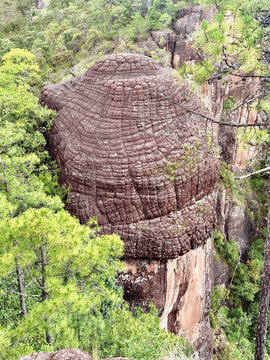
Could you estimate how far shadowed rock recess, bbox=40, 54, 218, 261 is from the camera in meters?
10.1

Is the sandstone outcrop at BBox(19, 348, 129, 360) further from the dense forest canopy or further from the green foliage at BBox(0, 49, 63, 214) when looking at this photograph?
the green foliage at BBox(0, 49, 63, 214)

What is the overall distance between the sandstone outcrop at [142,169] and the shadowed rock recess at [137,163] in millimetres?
33

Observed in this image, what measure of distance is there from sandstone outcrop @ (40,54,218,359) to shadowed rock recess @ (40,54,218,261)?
33 millimetres

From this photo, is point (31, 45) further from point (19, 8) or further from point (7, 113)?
point (7, 113)

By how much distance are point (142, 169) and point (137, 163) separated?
259mm

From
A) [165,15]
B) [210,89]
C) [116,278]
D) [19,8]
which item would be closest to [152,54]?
[165,15]

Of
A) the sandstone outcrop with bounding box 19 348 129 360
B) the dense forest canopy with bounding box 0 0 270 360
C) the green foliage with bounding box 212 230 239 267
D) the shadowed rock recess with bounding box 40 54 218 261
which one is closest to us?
the sandstone outcrop with bounding box 19 348 129 360

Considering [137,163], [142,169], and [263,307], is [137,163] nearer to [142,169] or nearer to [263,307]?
[142,169]

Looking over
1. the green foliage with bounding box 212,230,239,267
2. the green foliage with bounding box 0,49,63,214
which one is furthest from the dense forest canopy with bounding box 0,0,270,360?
the green foliage with bounding box 212,230,239,267

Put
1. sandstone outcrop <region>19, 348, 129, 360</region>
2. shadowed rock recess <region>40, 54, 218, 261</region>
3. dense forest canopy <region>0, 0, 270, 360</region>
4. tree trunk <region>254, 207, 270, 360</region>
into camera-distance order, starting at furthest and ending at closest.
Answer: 1. shadowed rock recess <region>40, 54, 218, 261</region>
2. tree trunk <region>254, 207, 270, 360</region>
3. dense forest canopy <region>0, 0, 270, 360</region>
4. sandstone outcrop <region>19, 348, 129, 360</region>

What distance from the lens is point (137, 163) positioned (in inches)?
395

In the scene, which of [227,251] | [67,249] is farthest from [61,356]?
[227,251]

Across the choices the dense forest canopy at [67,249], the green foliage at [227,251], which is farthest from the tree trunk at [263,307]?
the green foliage at [227,251]

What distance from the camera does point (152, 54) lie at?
2248 centimetres
